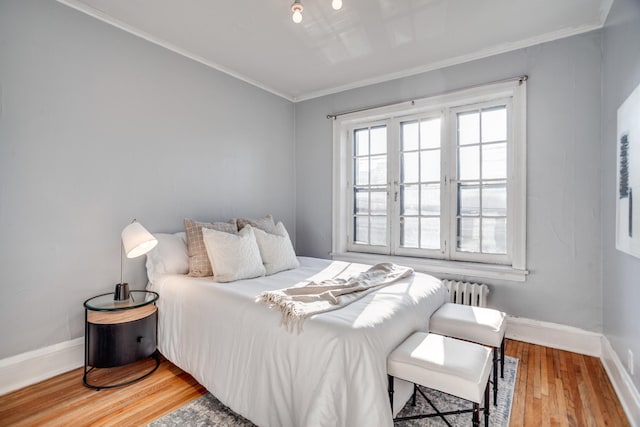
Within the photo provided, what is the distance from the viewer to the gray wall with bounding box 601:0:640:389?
1.83 meters

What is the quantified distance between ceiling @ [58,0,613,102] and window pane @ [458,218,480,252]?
1583mm

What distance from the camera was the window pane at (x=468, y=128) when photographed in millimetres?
3203

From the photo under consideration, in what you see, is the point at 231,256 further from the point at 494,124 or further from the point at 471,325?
the point at 494,124

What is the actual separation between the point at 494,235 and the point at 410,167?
1107 millimetres

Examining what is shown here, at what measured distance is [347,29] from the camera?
2635 mm

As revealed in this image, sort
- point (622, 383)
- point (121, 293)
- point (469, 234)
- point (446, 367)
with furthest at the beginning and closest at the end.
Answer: point (469, 234), point (121, 293), point (622, 383), point (446, 367)

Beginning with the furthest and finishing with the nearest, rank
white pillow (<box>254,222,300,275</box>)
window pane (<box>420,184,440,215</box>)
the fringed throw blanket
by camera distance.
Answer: window pane (<box>420,184,440,215</box>)
white pillow (<box>254,222,300,275</box>)
the fringed throw blanket

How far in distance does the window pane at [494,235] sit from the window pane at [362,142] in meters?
1.57

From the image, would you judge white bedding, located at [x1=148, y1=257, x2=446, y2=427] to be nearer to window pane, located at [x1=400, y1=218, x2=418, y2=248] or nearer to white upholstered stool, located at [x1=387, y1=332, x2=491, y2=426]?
white upholstered stool, located at [x1=387, y1=332, x2=491, y2=426]

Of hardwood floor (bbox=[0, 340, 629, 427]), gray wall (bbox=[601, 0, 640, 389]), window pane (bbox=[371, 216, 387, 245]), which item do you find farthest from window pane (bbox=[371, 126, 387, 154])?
hardwood floor (bbox=[0, 340, 629, 427])

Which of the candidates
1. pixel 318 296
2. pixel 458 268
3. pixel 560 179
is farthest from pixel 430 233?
pixel 318 296

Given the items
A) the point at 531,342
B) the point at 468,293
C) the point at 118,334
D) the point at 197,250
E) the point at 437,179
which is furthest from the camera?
the point at 437,179

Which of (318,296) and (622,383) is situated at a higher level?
(318,296)

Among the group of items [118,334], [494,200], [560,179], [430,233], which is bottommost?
[118,334]
